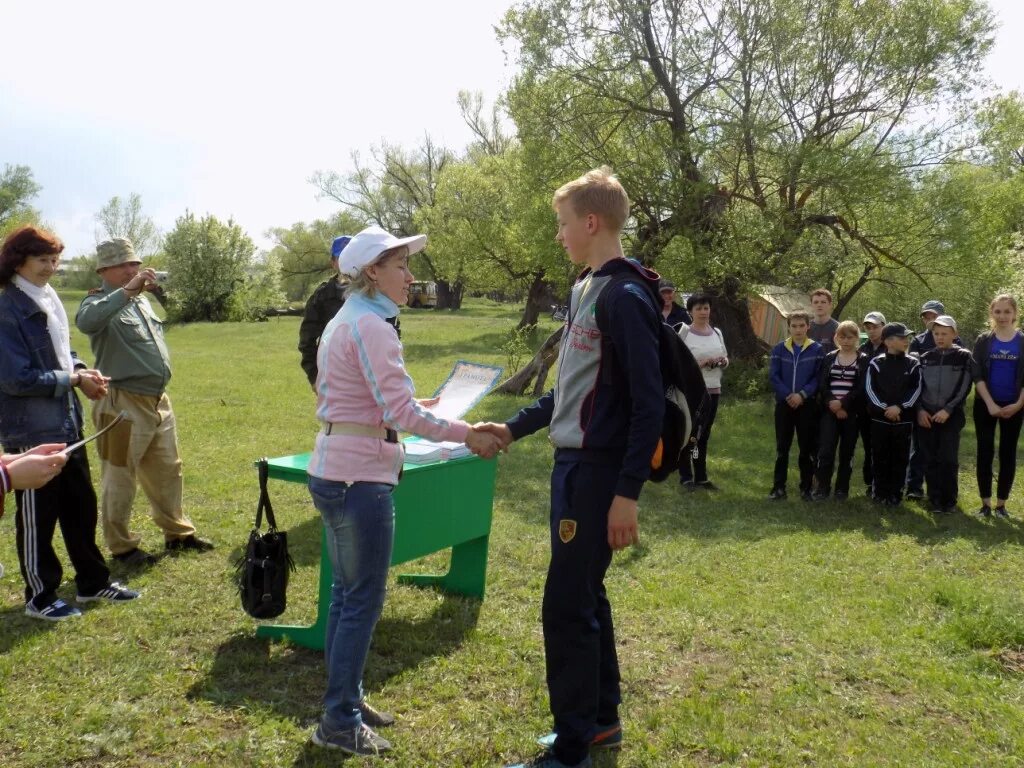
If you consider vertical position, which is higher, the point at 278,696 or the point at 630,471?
the point at 630,471

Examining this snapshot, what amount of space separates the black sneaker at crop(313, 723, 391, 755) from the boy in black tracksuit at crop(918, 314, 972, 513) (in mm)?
6728

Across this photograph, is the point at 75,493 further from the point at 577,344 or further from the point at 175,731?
the point at 577,344

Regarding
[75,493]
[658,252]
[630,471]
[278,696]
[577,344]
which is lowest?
[278,696]

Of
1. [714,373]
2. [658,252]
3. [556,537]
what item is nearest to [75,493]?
[556,537]

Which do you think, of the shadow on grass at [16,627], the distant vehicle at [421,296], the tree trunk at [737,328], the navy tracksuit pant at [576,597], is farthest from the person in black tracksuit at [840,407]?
the distant vehicle at [421,296]

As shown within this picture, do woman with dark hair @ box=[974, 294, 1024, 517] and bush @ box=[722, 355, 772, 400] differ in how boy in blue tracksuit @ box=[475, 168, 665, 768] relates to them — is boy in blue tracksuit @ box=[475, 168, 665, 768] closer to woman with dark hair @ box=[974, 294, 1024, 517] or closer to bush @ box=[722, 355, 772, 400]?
woman with dark hair @ box=[974, 294, 1024, 517]

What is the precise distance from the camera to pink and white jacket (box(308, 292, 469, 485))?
10.4ft

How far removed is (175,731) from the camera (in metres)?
3.62

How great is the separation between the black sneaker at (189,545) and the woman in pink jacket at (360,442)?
3.00 meters

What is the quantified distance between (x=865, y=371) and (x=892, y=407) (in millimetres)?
507

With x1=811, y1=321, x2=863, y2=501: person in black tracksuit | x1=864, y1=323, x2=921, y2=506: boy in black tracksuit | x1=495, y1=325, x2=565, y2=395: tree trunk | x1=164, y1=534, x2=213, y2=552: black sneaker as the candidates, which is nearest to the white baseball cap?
x1=164, y1=534, x2=213, y2=552: black sneaker

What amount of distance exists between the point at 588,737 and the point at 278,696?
159 centimetres

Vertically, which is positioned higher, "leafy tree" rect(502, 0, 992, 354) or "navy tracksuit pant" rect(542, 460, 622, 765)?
"leafy tree" rect(502, 0, 992, 354)

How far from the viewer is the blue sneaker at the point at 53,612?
4.72 meters
